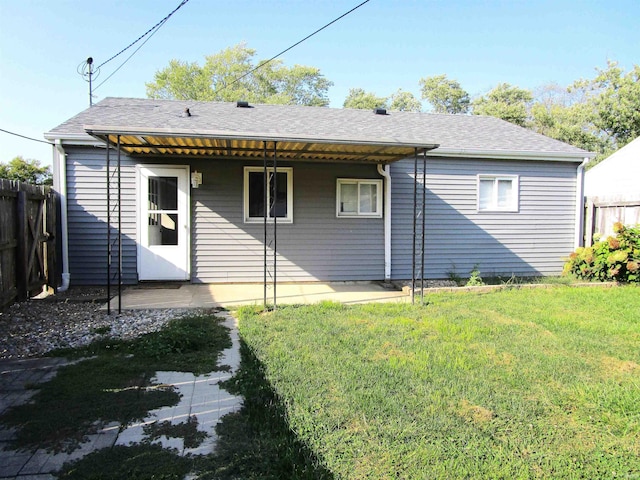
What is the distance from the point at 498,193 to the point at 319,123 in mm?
4056

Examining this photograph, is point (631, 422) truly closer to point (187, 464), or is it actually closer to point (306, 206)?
point (187, 464)

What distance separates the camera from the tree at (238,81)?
27.3 metres

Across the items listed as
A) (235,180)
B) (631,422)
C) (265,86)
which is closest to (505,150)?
(235,180)

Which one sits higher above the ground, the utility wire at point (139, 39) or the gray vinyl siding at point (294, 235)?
the utility wire at point (139, 39)

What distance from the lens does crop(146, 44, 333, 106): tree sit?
2727cm

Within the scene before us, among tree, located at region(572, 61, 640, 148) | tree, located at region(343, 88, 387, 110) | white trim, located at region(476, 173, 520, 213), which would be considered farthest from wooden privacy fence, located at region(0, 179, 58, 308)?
tree, located at region(343, 88, 387, 110)

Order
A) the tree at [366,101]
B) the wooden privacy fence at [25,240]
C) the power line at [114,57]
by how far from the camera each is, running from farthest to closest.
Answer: the tree at [366,101], the power line at [114,57], the wooden privacy fence at [25,240]

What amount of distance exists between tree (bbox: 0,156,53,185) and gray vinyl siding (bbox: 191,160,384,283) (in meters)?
14.6

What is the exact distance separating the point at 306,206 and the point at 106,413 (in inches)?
226

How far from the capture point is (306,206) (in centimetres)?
814

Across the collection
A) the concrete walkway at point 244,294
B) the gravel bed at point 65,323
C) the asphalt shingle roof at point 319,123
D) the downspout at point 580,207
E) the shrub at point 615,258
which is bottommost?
the gravel bed at point 65,323

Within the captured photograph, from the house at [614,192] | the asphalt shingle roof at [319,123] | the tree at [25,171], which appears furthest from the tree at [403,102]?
the asphalt shingle roof at [319,123]

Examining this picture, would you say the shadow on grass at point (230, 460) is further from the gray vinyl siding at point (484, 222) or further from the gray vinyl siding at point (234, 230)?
the gray vinyl siding at point (484, 222)

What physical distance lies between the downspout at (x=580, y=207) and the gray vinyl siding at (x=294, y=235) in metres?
4.40
